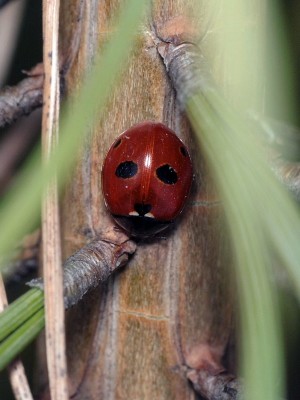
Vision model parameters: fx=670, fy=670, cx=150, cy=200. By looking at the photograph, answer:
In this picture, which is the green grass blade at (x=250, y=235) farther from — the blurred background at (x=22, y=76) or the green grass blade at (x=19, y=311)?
the blurred background at (x=22, y=76)

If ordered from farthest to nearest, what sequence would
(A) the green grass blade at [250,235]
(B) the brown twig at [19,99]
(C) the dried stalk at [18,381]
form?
(B) the brown twig at [19,99] → (C) the dried stalk at [18,381] → (A) the green grass blade at [250,235]

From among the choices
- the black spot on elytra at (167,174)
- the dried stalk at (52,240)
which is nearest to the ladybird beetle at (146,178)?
the black spot on elytra at (167,174)

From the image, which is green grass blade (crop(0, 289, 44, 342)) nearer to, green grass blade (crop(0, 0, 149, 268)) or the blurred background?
green grass blade (crop(0, 0, 149, 268))

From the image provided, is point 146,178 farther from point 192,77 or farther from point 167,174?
point 192,77

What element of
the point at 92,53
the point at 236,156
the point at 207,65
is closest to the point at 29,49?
the point at 92,53

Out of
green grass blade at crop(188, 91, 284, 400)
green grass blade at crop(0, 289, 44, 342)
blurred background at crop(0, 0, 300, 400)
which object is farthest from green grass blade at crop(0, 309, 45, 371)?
blurred background at crop(0, 0, 300, 400)

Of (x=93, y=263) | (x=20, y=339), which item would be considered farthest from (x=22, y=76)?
(x=20, y=339)
